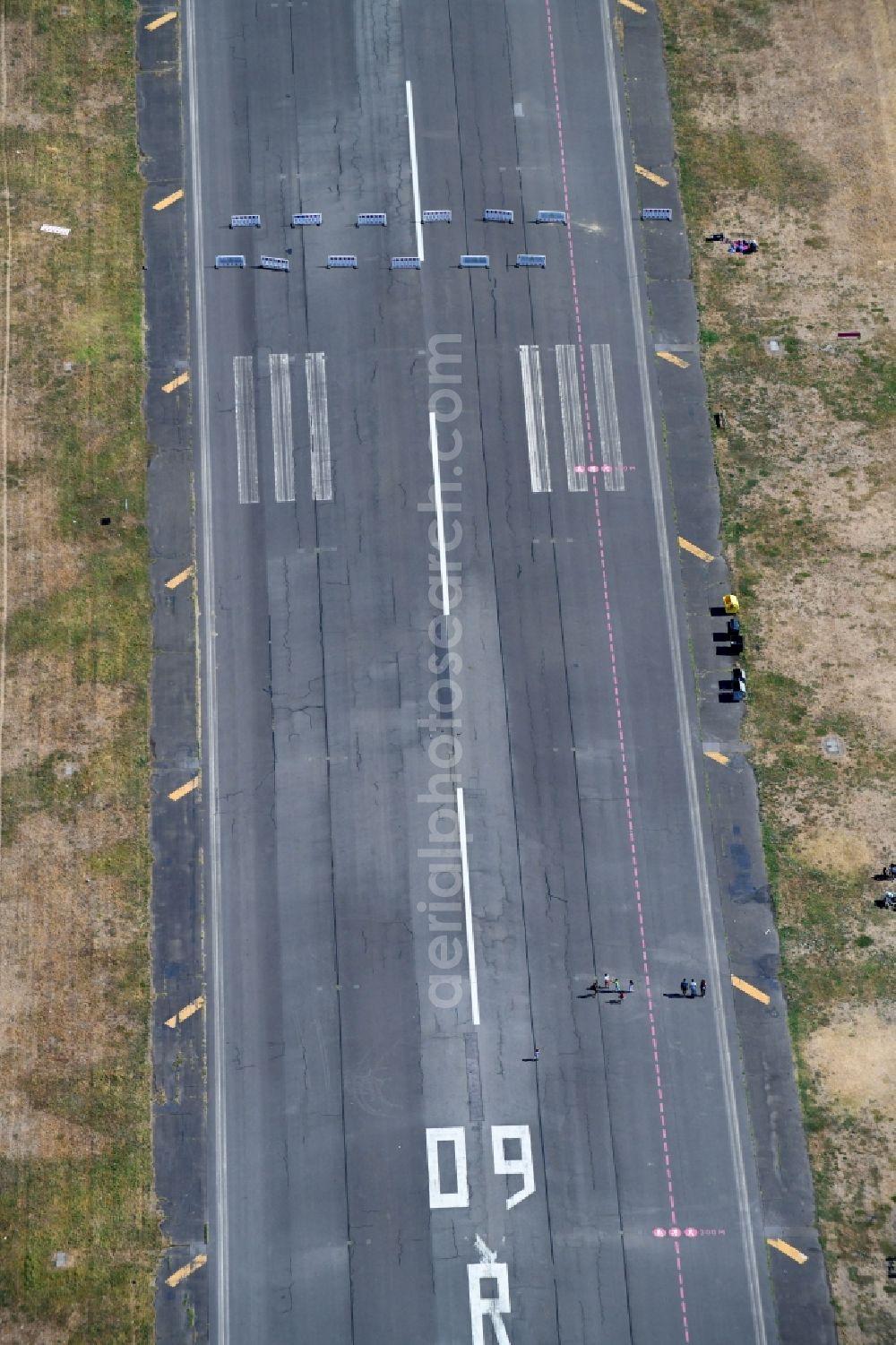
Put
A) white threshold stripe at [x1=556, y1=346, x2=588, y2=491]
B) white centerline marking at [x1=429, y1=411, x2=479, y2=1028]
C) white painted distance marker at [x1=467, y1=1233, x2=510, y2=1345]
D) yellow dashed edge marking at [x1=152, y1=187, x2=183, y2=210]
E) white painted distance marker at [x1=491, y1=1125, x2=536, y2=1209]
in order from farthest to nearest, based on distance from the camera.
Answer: yellow dashed edge marking at [x1=152, y1=187, x2=183, y2=210] → white threshold stripe at [x1=556, y1=346, x2=588, y2=491] → white centerline marking at [x1=429, y1=411, x2=479, y2=1028] → white painted distance marker at [x1=491, y1=1125, x2=536, y2=1209] → white painted distance marker at [x1=467, y1=1233, x2=510, y2=1345]

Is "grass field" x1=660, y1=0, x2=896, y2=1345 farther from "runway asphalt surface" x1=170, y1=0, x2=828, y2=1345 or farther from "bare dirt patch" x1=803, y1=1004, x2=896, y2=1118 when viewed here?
"runway asphalt surface" x1=170, y1=0, x2=828, y2=1345

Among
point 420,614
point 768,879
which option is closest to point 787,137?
point 420,614

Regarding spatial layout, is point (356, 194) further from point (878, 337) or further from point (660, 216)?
point (878, 337)

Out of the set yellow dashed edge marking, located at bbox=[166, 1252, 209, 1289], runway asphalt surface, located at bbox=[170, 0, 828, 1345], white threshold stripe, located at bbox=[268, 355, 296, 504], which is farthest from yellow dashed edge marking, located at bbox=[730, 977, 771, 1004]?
white threshold stripe, located at bbox=[268, 355, 296, 504]

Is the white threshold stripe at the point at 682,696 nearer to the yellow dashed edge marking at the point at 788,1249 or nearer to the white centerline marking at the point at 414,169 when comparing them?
the yellow dashed edge marking at the point at 788,1249

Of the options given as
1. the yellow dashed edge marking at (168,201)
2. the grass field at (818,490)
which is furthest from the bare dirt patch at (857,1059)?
the yellow dashed edge marking at (168,201)

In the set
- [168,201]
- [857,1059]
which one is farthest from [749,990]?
[168,201]
